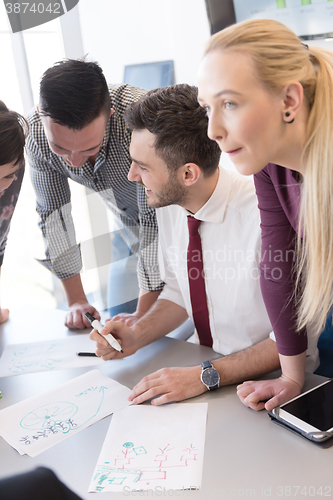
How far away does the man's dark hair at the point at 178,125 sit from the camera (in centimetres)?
117

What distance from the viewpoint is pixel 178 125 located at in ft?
3.85

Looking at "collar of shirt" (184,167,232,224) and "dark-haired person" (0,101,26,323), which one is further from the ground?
"dark-haired person" (0,101,26,323)

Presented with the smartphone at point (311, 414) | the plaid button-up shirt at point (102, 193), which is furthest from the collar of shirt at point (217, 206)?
the smartphone at point (311, 414)

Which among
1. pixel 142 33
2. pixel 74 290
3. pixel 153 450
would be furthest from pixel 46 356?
pixel 142 33

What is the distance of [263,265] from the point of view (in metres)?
1.01

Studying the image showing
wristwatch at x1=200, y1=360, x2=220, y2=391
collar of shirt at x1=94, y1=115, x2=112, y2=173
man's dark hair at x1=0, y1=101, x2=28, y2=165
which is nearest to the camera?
wristwatch at x1=200, y1=360, x2=220, y2=391

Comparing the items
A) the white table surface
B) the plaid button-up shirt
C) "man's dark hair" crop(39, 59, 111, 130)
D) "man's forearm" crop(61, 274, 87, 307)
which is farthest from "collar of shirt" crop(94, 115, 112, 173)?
the white table surface

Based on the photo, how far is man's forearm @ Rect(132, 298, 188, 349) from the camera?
122cm

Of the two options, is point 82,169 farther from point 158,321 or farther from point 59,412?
point 59,412

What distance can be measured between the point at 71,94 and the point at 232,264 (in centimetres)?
64

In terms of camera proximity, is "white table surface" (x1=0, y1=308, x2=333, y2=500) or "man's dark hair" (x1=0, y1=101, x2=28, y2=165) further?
"man's dark hair" (x1=0, y1=101, x2=28, y2=165)

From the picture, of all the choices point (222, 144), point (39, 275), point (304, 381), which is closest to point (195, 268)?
point (304, 381)

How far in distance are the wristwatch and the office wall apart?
5.65ft

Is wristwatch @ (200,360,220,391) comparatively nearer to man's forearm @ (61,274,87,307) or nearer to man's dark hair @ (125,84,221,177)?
man's dark hair @ (125,84,221,177)
